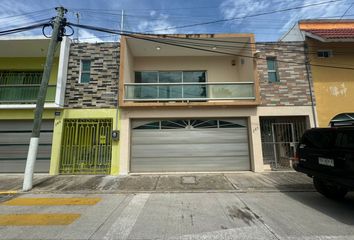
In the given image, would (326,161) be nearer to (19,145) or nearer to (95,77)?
(95,77)

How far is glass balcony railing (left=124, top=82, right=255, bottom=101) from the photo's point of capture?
1013 centimetres

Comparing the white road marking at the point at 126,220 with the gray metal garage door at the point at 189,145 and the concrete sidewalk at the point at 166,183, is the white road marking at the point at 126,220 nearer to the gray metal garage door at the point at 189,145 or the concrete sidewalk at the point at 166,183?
the concrete sidewalk at the point at 166,183

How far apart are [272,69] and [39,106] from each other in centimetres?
1067

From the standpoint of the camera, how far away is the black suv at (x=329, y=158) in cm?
466

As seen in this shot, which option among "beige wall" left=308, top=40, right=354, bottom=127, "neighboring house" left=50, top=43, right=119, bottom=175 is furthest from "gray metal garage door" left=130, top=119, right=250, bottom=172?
"beige wall" left=308, top=40, right=354, bottom=127

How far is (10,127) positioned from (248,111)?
11641 mm

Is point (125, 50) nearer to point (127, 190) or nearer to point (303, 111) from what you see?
point (127, 190)

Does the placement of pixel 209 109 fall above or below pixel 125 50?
below

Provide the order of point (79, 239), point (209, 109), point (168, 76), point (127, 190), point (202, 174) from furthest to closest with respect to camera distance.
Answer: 1. point (168, 76)
2. point (209, 109)
3. point (202, 174)
4. point (127, 190)
5. point (79, 239)

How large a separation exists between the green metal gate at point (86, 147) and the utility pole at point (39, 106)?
2.21m

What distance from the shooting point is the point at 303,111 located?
1014 cm

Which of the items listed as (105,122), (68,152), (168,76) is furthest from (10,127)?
(168,76)

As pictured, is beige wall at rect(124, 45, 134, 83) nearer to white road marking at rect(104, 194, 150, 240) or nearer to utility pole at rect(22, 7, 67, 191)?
utility pole at rect(22, 7, 67, 191)

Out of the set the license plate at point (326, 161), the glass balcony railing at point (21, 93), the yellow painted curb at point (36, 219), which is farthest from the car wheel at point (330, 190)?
the glass balcony railing at point (21, 93)
